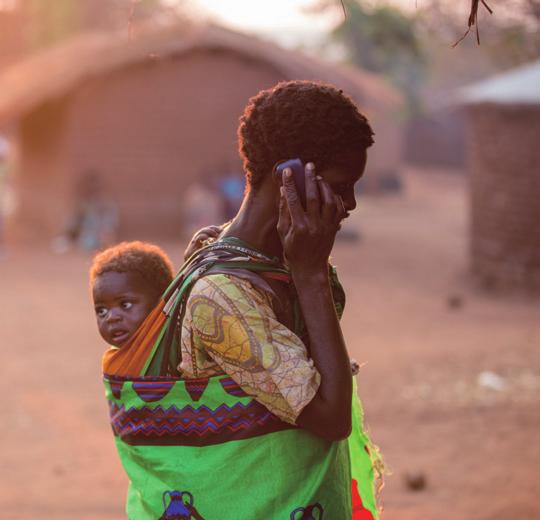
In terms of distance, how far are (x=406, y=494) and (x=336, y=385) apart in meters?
3.19

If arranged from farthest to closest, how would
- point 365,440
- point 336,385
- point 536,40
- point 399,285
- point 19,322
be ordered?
point 399,285, point 19,322, point 536,40, point 365,440, point 336,385

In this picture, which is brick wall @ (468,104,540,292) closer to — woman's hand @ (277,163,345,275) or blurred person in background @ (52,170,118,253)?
blurred person in background @ (52,170,118,253)

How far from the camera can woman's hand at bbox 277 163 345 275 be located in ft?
6.15

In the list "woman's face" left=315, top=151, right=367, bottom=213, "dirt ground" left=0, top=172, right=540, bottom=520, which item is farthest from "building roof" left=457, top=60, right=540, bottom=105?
"woman's face" left=315, top=151, right=367, bottom=213

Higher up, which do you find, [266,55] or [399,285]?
[266,55]

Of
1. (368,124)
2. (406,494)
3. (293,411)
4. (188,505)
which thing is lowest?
(406,494)

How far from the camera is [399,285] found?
12516 mm

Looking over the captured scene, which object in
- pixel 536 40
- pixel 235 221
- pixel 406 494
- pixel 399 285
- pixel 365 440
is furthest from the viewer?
pixel 399 285

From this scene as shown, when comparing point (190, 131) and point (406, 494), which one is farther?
point (190, 131)

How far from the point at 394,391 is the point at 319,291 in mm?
5354

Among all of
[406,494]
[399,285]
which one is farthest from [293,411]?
[399,285]

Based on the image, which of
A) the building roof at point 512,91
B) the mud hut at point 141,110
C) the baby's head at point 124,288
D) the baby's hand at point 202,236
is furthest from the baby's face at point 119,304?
the mud hut at point 141,110

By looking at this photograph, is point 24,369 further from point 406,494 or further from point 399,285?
point 399,285

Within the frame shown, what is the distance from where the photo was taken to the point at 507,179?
11.7m
